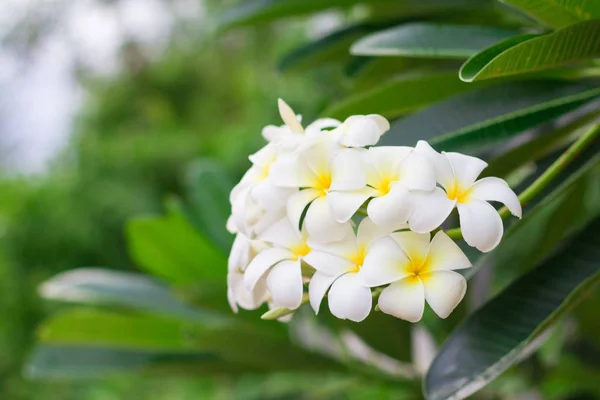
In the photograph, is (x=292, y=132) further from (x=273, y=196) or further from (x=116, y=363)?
(x=116, y=363)

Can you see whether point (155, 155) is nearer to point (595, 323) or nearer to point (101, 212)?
point (101, 212)

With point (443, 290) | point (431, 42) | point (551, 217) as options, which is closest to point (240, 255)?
point (443, 290)

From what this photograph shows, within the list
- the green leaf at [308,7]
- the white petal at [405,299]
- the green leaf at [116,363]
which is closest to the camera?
the white petal at [405,299]

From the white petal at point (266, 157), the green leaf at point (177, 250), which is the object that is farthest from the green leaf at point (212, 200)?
the white petal at point (266, 157)

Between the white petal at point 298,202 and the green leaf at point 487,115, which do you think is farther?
the green leaf at point 487,115

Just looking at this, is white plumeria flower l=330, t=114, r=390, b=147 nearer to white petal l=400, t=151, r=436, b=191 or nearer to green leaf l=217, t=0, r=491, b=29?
white petal l=400, t=151, r=436, b=191

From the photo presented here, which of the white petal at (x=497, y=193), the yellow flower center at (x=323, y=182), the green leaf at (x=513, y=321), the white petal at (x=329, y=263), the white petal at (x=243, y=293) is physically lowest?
the green leaf at (x=513, y=321)

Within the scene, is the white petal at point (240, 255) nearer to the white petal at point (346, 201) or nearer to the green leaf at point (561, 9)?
the white petal at point (346, 201)
